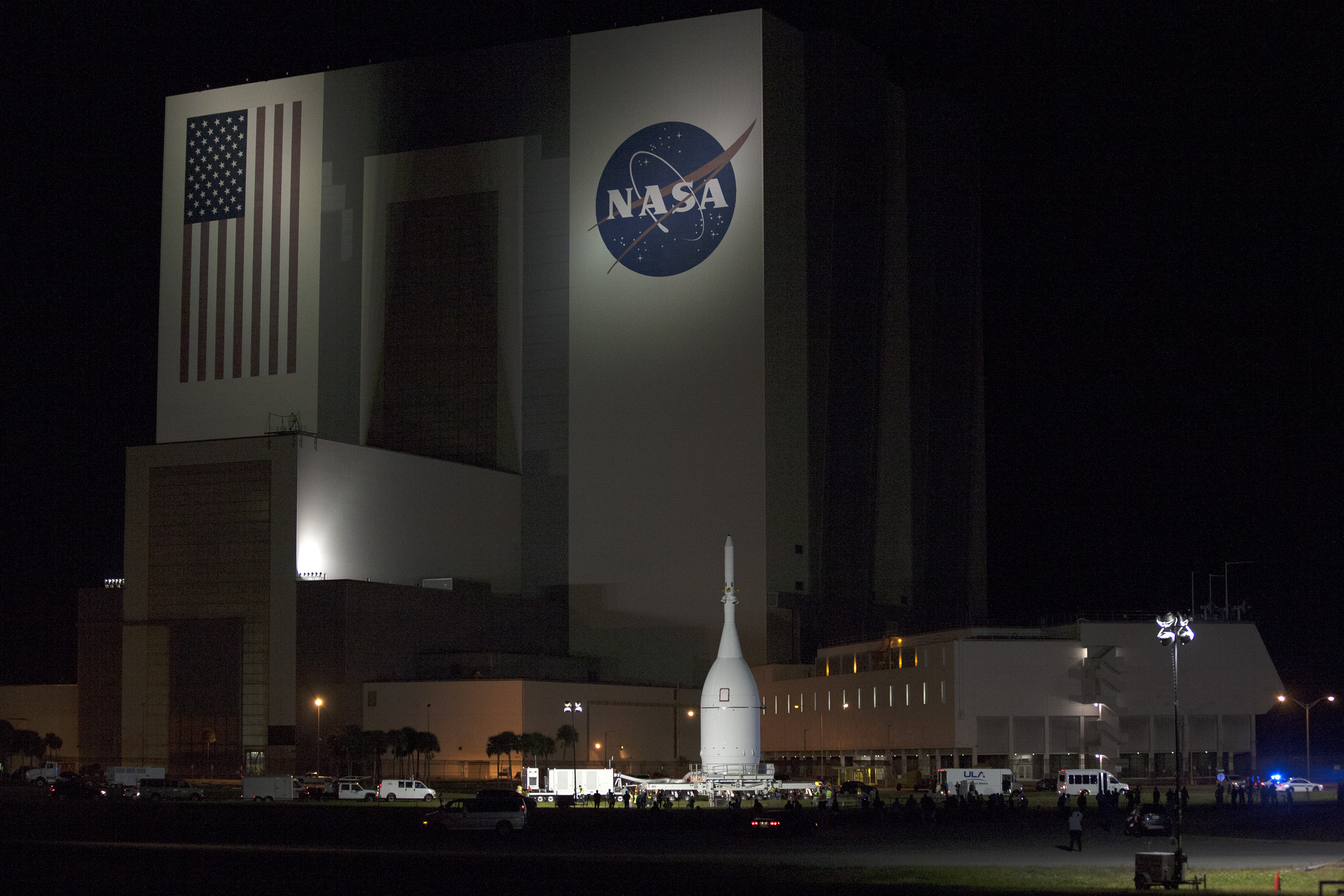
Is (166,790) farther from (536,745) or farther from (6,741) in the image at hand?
(6,741)

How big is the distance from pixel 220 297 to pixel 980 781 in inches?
3056

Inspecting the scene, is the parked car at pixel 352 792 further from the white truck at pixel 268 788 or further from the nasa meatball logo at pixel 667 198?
the nasa meatball logo at pixel 667 198

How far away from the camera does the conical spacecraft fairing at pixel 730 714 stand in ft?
286

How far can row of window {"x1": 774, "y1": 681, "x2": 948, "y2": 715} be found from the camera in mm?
101438

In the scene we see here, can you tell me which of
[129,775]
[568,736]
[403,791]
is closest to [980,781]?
[403,791]

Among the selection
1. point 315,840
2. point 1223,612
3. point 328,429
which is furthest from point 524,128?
point 315,840

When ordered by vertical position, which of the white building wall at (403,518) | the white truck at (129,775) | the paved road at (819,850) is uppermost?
the white building wall at (403,518)

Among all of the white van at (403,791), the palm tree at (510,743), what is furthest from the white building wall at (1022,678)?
the white van at (403,791)

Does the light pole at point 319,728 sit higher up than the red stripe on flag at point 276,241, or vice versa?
the red stripe on flag at point 276,241

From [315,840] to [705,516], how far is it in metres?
69.7

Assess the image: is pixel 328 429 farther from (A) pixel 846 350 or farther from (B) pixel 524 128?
(A) pixel 846 350

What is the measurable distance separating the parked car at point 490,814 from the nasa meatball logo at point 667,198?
2714 inches

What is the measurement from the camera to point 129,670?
11294cm

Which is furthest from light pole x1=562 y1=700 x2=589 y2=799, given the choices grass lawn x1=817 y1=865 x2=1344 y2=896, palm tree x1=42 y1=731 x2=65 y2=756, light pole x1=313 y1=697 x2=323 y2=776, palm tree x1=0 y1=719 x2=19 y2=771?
grass lawn x1=817 y1=865 x2=1344 y2=896
